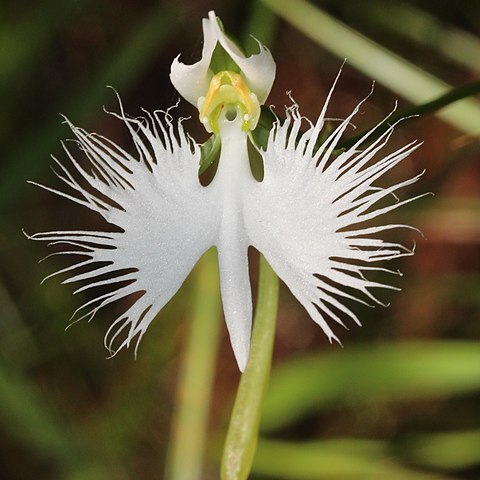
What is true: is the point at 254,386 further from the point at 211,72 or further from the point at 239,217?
the point at 211,72

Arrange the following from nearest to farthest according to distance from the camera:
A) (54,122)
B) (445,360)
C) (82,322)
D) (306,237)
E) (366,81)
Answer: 1. (306,237)
2. (445,360)
3. (54,122)
4. (82,322)
5. (366,81)

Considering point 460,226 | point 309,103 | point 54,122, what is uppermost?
point 309,103

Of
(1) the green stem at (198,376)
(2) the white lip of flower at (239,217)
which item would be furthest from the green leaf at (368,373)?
(2) the white lip of flower at (239,217)

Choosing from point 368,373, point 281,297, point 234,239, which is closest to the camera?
point 234,239

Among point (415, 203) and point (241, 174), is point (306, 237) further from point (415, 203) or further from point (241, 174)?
point (415, 203)

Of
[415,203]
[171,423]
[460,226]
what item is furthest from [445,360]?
[171,423]

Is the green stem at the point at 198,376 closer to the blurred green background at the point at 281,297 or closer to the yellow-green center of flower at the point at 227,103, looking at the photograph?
the blurred green background at the point at 281,297

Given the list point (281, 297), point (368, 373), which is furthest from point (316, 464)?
point (281, 297)
